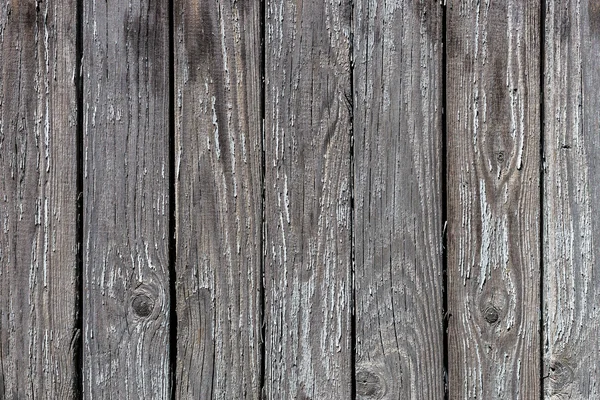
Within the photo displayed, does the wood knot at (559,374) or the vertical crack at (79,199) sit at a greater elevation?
the vertical crack at (79,199)

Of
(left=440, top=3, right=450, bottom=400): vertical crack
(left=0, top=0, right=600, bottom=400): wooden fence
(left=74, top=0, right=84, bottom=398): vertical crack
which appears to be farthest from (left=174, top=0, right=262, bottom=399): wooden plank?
(left=440, top=3, right=450, bottom=400): vertical crack

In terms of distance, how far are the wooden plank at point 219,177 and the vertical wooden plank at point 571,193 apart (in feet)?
1.86

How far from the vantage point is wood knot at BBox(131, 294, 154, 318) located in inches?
49.0

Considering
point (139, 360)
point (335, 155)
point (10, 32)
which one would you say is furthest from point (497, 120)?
point (10, 32)

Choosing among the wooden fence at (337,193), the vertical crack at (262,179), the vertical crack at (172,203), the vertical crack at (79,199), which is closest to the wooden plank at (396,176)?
the wooden fence at (337,193)

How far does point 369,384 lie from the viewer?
124 cm

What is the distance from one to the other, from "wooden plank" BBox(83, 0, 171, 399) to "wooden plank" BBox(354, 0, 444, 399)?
0.39 meters

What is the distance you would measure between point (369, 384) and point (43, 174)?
0.77 m

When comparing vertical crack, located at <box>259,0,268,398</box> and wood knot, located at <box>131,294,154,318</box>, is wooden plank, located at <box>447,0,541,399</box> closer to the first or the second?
vertical crack, located at <box>259,0,268,398</box>

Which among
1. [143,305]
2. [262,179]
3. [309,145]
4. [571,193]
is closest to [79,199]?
[143,305]

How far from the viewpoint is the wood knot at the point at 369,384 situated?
4.07 ft

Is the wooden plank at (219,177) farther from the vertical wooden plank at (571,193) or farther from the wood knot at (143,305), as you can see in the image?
the vertical wooden plank at (571,193)

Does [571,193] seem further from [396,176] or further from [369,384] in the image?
[369,384]

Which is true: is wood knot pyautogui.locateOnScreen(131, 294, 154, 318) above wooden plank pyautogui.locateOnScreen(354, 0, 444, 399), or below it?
Answer: below
